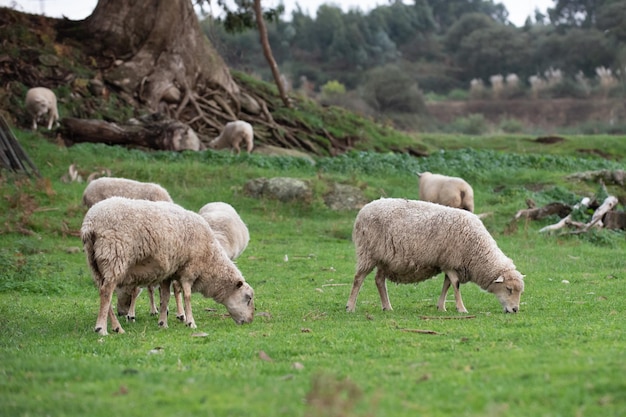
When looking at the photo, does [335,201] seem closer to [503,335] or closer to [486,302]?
[486,302]

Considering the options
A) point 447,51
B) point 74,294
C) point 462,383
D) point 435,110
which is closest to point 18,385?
point 462,383

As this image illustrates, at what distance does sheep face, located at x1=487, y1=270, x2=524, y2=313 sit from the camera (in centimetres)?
1080

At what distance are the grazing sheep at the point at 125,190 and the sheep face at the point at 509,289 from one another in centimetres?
643

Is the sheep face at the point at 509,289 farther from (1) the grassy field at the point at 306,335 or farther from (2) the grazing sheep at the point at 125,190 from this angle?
(2) the grazing sheep at the point at 125,190

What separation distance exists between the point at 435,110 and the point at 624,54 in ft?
47.9

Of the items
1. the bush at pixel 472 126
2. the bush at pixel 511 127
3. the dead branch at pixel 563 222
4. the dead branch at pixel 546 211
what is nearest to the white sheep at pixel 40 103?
the dead branch at pixel 546 211

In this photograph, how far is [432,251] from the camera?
1098 centimetres

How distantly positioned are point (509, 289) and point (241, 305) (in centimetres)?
332

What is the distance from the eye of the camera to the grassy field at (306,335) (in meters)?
5.77

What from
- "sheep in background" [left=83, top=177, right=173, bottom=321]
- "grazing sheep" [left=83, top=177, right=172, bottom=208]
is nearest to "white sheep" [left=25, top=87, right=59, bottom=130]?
"sheep in background" [left=83, top=177, right=173, bottom=321]

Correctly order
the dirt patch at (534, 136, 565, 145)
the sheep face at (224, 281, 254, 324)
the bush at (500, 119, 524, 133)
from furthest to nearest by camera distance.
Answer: the bush at (500, 119, 524, 133)
the dirt patch at (534, 136, 565, 145)
the sheep face at (224, 281, 254, 324)

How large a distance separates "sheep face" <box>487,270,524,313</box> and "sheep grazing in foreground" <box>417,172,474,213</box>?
8.52m

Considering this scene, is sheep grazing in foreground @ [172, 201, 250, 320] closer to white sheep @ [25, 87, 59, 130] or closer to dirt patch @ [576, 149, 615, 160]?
white sheep @ [25, 87, 59, 130]

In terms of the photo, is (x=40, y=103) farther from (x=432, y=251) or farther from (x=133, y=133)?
(x=432, y=251)
